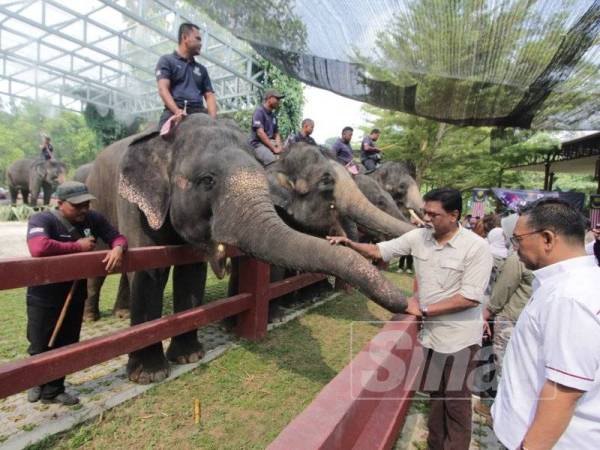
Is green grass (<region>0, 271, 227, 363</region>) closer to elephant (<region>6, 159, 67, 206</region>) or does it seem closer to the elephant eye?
the elephant eye

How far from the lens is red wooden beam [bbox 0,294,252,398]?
7.45ft

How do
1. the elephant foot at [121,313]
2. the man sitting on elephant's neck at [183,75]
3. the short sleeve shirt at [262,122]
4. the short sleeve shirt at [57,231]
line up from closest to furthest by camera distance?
the short sleeve shirt at [57,231] → the man sitting on elephant's neck at [183,75] → the elephant foot at [121,313] → the short sleeve shirt at [262,122]

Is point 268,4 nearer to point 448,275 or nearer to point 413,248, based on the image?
point 413,248

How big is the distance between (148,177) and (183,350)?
1.72 meters

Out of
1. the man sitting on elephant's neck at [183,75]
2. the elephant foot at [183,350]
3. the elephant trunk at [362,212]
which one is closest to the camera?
the elephant foot at [183,350]

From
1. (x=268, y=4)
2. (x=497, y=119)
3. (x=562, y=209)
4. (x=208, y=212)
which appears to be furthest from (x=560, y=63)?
(x=208, y=212)

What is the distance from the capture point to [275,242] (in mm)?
2830

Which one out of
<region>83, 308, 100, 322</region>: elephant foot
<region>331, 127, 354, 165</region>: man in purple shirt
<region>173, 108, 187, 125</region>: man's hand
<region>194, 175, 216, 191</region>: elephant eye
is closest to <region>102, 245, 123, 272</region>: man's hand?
<region>194, 175, 216, 191</region>: elephant eye

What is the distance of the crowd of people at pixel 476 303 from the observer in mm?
1366

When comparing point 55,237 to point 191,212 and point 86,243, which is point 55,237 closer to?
point 86,243

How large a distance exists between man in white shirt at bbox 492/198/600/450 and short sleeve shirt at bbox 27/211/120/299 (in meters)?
2.88

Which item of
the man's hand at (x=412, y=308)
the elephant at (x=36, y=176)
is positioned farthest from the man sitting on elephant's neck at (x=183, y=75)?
the elephant at (x=36, y=176)

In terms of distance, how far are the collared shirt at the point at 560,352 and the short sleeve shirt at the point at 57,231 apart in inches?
114

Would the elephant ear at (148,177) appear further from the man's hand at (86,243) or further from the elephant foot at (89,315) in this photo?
the elephant foot at (89,315)
